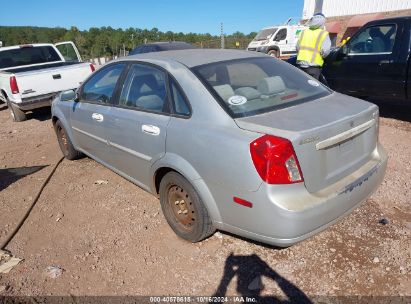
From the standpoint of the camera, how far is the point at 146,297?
8.58ft

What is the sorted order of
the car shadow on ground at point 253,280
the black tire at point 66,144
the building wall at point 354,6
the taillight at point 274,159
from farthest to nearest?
the building wall at point 354,6, the black tire at point 66,144, the car shadow on ground at point 253,280, the taillight at point 274,159

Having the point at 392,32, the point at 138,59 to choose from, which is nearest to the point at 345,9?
the point at 392,32

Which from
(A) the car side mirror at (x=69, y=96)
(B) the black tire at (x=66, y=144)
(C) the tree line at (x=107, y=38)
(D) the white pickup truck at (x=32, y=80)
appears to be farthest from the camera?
(C) the tree line at (x=107, y=38)

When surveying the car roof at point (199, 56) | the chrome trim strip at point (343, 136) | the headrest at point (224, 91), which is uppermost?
the car roof at point (199, 56)

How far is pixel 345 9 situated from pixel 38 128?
82.9ft

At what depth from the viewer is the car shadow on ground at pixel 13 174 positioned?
486 centimetres

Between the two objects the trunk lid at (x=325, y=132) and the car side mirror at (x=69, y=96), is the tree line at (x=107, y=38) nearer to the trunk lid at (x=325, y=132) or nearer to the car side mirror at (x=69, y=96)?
the car side mirror at (x=69, y=96)

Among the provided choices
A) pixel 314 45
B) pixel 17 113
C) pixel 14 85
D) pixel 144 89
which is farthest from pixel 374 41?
pixel 17 113

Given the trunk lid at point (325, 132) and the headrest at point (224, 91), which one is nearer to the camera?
the trunk lid at point (325, 132)

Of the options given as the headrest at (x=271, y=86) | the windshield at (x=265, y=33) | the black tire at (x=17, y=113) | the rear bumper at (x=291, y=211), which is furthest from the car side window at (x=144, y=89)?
the windshield at (x=265, y=33)

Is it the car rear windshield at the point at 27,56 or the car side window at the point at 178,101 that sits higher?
the car side window at the point at 178,101

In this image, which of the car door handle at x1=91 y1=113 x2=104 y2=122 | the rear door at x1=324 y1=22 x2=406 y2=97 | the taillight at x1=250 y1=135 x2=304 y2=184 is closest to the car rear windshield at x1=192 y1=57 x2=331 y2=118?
the taillight at x1=250 y1=135 x2=304 y2=184

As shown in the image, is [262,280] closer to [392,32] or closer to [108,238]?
[108,238]

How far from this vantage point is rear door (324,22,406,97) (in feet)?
20.0
